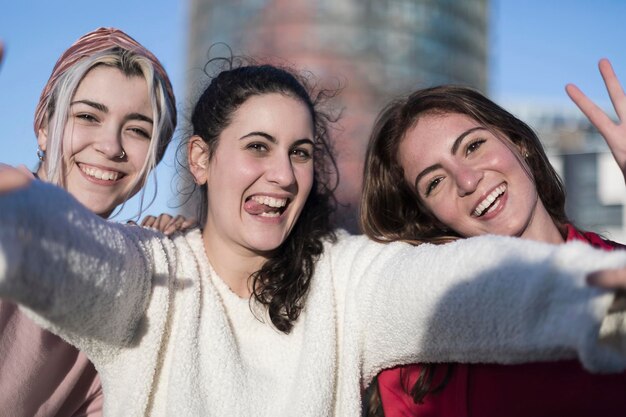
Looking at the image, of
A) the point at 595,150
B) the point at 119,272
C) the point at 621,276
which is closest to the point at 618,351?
the point at 621,276

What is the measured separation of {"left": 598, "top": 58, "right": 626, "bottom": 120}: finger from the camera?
7.50ft

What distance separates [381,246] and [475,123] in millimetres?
608

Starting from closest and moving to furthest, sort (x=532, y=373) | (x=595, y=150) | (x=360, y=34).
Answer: (x=532, y=373) < (x=595, y=150) < (x=360, y=34)

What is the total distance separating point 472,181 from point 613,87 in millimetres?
594

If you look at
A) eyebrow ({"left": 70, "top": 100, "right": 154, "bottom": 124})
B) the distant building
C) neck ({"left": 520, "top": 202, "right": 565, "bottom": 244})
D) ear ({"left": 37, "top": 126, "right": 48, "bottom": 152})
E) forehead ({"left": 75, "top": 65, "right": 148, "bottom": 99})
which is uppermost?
forehead ({"left": 75, "top": 65, "right": 148, "bottom": 99})

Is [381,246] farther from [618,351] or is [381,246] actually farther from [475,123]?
[618,351]

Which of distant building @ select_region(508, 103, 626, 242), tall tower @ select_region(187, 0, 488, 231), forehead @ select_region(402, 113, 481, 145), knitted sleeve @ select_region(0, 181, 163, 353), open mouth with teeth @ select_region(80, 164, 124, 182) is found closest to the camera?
knitted sleeve @ select_region(0, 181, 163, 353)

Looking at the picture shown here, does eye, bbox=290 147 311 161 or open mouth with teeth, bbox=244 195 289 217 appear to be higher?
eye, bbox=290 147 311 161

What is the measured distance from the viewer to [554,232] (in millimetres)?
2535

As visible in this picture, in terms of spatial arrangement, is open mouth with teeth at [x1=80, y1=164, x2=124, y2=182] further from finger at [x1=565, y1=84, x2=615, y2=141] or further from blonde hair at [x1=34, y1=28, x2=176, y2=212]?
finger at [x1=565, y1=84, x2=615, y2=141]

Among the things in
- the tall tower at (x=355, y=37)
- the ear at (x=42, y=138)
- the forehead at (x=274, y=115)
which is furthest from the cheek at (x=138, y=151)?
the tall tower at (x=355, y=37)

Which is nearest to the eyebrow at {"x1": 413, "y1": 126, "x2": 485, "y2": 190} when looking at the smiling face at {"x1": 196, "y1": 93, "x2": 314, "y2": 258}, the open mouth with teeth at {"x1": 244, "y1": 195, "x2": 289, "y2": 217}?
the smiling face at {"x1": 196, "y1": 93, "x2": 314, "y2": 258}

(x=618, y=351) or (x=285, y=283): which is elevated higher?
(x=618, y=351)

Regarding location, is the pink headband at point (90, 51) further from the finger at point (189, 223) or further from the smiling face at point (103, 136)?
the finger at point (189, 223)
